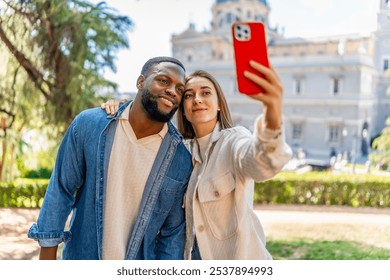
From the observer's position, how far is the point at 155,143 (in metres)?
1.44

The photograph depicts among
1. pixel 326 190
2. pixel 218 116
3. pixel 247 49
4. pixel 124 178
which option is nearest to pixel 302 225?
pixel 326 190

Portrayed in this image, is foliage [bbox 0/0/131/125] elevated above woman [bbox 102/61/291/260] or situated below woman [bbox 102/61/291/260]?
above

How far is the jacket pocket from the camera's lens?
1334 mm

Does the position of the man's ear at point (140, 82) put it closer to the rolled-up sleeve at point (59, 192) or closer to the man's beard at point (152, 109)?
the man's beard at point (152, 109)

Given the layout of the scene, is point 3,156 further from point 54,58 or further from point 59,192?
point 59,192

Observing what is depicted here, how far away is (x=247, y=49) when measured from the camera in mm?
1114

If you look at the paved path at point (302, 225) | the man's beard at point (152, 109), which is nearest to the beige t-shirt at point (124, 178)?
the man's beard at point (152, 109)

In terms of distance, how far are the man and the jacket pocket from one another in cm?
12

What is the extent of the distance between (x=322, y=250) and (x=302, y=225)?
146cm

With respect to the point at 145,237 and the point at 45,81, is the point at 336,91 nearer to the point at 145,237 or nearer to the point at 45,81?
the point at 45,81

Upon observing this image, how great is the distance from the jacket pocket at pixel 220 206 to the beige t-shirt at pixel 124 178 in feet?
0.80

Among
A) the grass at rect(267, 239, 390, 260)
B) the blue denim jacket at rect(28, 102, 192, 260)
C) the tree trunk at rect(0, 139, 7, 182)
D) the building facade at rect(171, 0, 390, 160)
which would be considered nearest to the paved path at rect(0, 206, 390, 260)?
the grass at rect(267, 239, 390, 260)

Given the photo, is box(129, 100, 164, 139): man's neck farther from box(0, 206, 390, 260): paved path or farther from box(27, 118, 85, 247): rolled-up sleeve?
box(0, 206, 390, 260): paved path
